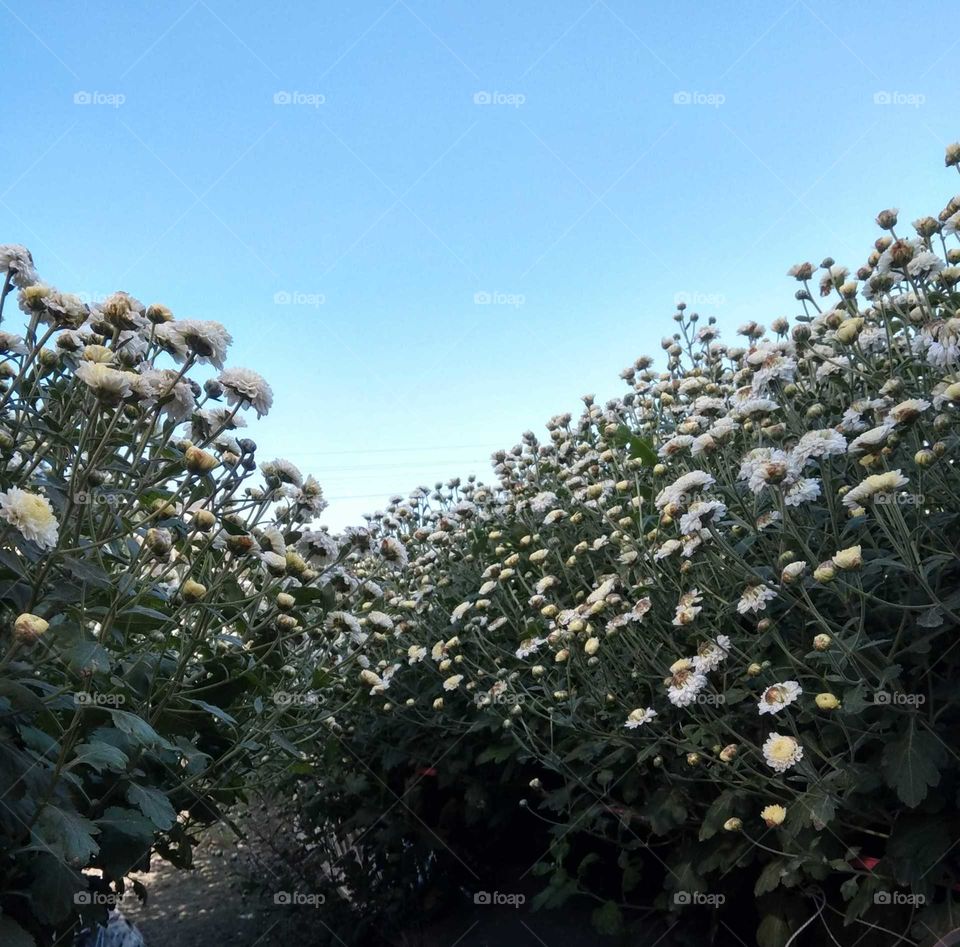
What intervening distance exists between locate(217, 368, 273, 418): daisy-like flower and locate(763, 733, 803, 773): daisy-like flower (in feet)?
5.95

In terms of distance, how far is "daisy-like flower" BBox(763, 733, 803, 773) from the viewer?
101 inches

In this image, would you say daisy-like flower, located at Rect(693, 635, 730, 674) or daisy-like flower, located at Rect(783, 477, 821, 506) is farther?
daisy-like flower, located at Rect(693, 635, 730, 674)

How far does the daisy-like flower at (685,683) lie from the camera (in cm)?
279

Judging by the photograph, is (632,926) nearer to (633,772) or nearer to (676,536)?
(633,772)

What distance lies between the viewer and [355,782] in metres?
4.38

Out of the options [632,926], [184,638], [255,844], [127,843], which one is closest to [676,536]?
[632,926]

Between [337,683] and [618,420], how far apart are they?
6.95ft
